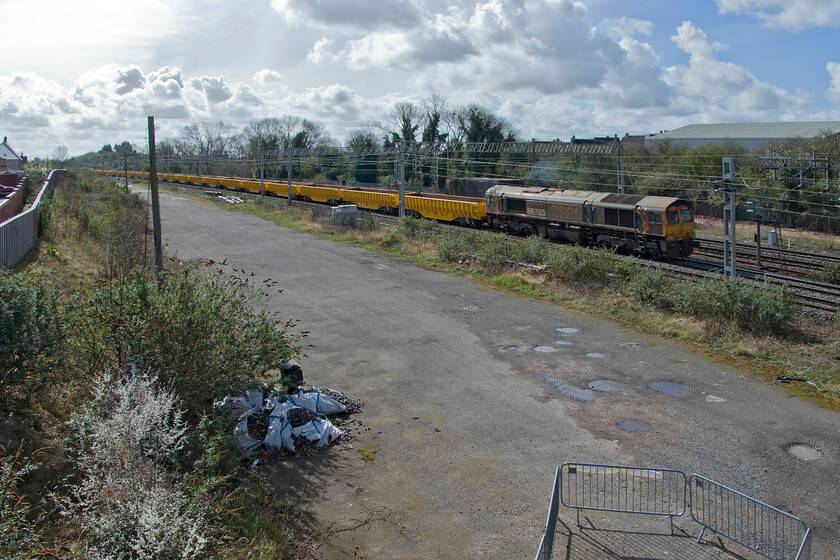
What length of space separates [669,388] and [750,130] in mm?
86273

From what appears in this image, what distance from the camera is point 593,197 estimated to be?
2689cm

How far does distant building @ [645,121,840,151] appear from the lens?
77000 mm

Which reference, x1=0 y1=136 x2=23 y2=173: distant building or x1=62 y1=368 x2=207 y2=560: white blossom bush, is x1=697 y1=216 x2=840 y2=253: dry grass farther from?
x1=0 y1=136 x2=23 y2=173: distant building

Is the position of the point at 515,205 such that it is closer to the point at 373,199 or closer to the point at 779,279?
the point at 779,279

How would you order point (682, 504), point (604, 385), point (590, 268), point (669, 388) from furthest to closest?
point (590, 268) → point (604, 385) → point (669, 388) → point (682, 504)

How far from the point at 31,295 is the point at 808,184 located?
48.0m

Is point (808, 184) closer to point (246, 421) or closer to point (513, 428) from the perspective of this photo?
point (513, 428)

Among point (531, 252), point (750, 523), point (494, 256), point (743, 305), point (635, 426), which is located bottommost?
point (750, 523)

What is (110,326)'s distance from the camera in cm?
793

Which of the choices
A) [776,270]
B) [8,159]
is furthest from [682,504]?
[8,159]

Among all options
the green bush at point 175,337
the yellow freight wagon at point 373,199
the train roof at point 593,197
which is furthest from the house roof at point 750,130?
the green bush at point 175,337

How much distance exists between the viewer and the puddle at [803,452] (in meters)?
8.97

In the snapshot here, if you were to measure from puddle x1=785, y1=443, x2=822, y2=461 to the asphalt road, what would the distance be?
0.10 metres

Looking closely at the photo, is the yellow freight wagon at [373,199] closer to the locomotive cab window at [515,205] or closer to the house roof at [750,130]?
the locomotive cab window at [515,205]
